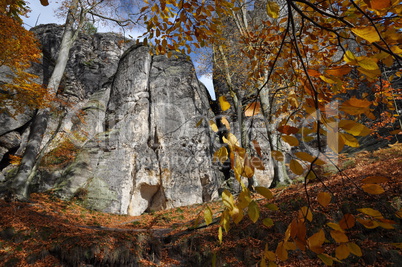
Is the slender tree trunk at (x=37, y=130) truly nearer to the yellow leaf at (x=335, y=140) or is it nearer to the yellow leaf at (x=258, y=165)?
the yellow leaf at (x=258, y=165)

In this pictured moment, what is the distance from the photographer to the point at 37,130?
23.0 feet

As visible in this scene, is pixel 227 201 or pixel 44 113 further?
pixel 44 113

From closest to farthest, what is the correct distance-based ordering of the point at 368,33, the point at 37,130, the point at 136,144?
the point at 368,33, the point at 37,130, the point at 136,144

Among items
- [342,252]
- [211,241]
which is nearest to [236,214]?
[342,252]

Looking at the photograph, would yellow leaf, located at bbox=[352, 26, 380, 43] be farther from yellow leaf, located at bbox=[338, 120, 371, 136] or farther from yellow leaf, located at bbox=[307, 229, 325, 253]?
yellow leaf, located at bbox=[307, 229, 325, 253]

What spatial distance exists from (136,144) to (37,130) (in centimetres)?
541

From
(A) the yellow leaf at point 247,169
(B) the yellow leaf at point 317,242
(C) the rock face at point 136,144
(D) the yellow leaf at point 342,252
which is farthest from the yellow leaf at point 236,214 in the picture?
(C) the rock face at point 136,144

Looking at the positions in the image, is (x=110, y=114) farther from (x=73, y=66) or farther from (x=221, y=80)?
(x=221, y=80)

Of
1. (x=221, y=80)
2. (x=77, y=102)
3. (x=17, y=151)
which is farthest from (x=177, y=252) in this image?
(x=77, y=102)

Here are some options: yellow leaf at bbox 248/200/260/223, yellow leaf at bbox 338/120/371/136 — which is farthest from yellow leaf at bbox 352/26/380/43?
yellow leaf at bbox 248/200/260/223

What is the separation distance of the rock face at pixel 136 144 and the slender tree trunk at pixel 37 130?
1179 mm

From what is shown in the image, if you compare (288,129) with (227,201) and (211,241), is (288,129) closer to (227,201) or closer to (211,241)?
(227,201)

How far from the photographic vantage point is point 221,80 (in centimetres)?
1855

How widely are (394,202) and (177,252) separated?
401 cm
